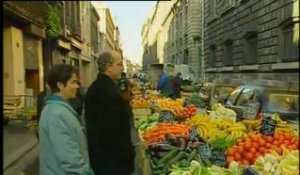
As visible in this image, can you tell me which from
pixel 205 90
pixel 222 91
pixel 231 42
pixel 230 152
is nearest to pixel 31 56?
pixel 205 90

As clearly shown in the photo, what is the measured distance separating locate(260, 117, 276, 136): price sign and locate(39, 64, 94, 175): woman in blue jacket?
2256 millimetres

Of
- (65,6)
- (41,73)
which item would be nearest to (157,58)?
(65,6)

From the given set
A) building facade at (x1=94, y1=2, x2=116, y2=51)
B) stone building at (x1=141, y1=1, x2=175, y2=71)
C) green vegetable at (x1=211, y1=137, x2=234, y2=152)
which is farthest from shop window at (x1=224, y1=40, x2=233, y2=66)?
green vegetable at (x1=211, y1=137, x2=234, y2=152)

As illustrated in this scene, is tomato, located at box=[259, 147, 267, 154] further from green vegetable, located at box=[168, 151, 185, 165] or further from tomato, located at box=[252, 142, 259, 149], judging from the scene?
green vegetable, located at box=[168, 151, 185, 165]

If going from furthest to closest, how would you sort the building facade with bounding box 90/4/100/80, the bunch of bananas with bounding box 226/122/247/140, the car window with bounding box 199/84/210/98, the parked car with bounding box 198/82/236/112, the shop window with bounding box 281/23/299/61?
the building facade with bounding box 90/4/100/80 < the car window with bounding box 199/84/210/98 < the parked car with bounding box 198/82/236/112 < the bunch of bananas with bounding box 226/122/247/140 < the shop window with bounding box 281/23/299/61

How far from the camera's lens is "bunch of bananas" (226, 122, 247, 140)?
5.83 metres

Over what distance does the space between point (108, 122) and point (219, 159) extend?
1086mm

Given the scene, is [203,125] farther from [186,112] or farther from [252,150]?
[186,112]

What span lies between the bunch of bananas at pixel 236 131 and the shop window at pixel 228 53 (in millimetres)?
980

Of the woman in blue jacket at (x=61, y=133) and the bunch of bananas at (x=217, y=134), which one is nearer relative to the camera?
the woman in blue jacket at (x=61, y=133)

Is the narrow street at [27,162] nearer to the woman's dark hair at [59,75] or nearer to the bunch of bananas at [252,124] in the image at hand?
the bunch of bananas at [252,124]

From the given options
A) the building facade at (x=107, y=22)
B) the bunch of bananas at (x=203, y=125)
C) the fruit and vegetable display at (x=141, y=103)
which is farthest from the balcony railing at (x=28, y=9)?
the bunch of bananas at (x=203, y=125)

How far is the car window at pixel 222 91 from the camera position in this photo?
27.8 ft

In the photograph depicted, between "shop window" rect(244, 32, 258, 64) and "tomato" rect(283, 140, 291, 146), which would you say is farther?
"shop window" rect(244, 32, 258, 64)
